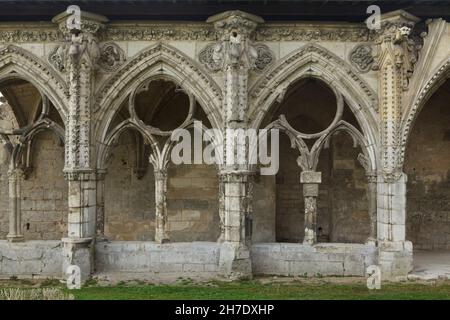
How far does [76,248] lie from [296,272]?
3.83 metres

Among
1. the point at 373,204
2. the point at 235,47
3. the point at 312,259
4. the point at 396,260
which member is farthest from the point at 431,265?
the point at 235,47

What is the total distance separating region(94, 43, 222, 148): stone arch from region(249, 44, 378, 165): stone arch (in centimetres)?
70

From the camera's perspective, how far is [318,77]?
27.2 ft

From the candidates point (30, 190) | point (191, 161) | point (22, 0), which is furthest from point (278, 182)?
point (22, 0)

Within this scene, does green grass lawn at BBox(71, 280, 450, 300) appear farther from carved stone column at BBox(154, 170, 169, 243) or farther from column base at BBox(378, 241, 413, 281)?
carved stone column at BBox(154, 170, 169, 243)

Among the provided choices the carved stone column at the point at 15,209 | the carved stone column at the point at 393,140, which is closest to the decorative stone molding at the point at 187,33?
the carved stone column at the point at 393,140

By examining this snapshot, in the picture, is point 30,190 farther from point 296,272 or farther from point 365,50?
point 365,50

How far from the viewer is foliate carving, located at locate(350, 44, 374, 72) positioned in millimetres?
8156

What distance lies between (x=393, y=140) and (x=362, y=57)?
156 cm

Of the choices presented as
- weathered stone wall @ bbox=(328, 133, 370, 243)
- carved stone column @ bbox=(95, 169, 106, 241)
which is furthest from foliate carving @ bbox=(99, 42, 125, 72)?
weathered stone wall @ bbox=(328, 133, 370, 243)

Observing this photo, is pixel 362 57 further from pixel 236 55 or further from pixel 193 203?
pixel 193 203

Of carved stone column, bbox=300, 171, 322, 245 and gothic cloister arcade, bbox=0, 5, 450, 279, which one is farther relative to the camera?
carved stone column, bbox=300, 171, 322, 245

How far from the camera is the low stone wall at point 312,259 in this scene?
8.20 m

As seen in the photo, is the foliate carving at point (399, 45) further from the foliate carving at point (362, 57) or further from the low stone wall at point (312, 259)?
the low stone wall at point (312, 259)
